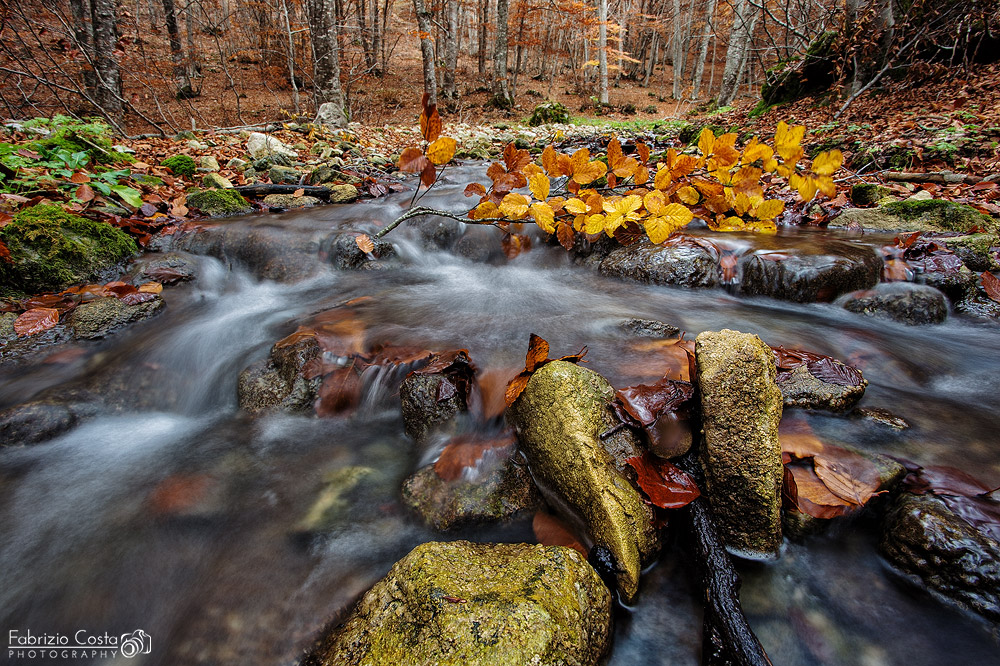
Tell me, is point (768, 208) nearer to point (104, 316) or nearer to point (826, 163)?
point (826, 163)

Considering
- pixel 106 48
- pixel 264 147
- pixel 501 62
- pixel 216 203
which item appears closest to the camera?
pixel 216 203

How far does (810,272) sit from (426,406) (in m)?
3.05

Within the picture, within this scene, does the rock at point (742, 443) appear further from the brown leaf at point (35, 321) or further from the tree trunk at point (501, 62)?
the tree trunk at point (501, 62)

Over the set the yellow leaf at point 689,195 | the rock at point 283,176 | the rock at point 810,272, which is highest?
the rock at point 283,176

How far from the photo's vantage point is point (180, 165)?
5738 millimetres

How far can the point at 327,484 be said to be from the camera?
2.04 meters

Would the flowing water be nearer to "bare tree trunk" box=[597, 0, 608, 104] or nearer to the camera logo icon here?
the camera logo icon

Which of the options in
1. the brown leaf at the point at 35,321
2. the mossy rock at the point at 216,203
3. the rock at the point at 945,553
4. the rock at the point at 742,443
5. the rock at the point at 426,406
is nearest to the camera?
the rock at the point at 945,553

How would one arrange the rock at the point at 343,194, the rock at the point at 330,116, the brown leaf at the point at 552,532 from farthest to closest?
1. the rock at the point at 330,116
2. the rock at the point at 343,194
3. the brown leaf at the point at 552,532

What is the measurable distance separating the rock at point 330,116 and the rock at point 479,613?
1039 cm

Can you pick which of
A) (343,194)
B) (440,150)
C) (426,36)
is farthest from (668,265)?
(426,36)

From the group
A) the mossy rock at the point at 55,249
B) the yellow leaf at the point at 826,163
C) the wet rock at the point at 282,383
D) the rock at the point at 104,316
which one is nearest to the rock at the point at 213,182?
the mossy rock at the point at 55,249

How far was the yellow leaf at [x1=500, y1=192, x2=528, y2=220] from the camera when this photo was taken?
275cm

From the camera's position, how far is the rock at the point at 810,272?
10.8ft
